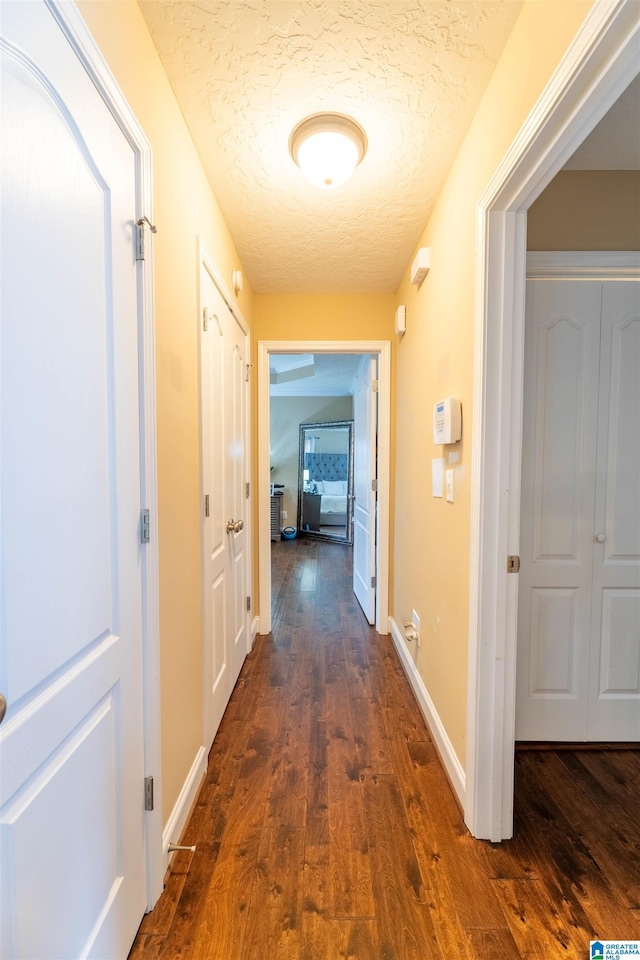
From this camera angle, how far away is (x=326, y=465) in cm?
680

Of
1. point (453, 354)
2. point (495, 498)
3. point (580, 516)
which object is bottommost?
point (580, 516)

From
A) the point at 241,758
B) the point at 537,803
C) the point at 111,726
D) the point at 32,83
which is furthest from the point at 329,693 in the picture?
the point at 32,83

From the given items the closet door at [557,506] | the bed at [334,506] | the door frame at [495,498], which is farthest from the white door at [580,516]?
the bed at [334,506]

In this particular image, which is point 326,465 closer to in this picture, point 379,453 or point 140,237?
point 379,453

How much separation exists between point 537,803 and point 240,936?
3.75 feet

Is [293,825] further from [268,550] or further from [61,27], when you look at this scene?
[61,27]

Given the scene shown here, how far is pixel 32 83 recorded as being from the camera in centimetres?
66

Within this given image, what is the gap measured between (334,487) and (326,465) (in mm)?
417

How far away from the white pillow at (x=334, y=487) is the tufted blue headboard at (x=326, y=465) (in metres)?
0.07

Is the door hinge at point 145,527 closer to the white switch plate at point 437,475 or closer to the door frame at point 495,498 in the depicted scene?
the door frame at point 495,498

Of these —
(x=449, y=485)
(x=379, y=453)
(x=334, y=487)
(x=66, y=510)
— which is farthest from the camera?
(x=334, y=487)

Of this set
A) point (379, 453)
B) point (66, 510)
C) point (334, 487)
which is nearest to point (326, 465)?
point (334, 487)

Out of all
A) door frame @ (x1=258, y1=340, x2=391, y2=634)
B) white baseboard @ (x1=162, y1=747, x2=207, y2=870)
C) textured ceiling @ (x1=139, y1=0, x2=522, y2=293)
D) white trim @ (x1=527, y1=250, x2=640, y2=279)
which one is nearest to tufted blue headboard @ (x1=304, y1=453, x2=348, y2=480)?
door frame @ (x1=258, y1=340, x2=391, y2=634)

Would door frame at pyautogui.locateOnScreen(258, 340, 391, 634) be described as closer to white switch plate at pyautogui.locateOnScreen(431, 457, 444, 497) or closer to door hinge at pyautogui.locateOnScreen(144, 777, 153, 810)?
white switch plate at pyautogui.locateOnScreen(431, 457, 444, 497)
